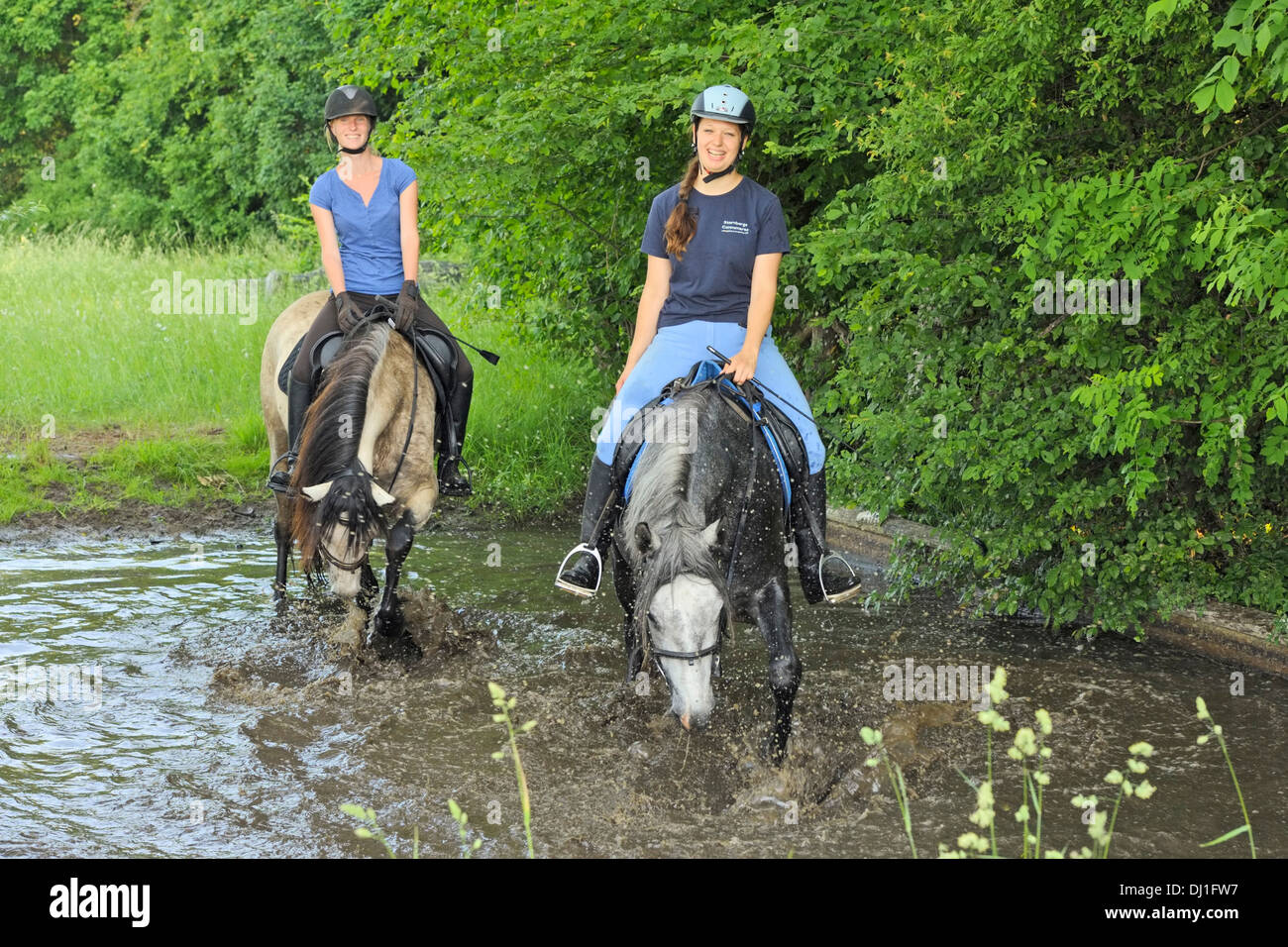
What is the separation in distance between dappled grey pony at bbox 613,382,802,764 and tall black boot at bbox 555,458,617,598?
119mm

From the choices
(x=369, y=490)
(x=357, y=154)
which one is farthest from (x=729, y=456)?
(x=357, y=154)

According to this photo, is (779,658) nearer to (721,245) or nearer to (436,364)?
(721,245)

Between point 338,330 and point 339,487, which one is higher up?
point 338,330

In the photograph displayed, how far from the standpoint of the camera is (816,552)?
19.9 feet

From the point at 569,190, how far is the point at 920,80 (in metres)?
3.95

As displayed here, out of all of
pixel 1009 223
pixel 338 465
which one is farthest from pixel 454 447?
pixel 1009 223

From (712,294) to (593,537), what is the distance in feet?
4.26

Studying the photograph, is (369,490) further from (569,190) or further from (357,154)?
(569,190)

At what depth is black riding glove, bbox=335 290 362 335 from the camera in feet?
23.9

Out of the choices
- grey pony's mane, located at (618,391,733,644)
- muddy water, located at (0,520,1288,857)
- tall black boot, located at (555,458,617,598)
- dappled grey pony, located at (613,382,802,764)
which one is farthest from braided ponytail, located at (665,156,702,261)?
muddy water, located at (0,520,1288,857)

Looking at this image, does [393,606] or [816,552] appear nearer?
[816,552]

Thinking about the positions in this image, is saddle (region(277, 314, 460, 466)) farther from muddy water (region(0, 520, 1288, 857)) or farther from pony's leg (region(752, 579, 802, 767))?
pony's leg (region(752, 579, 802, 767))

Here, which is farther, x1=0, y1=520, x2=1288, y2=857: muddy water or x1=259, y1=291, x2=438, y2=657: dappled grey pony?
x1=259, y1=291, x2=438, y2=657: dappled grey pony

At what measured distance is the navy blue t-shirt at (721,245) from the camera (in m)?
5.96
